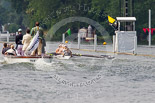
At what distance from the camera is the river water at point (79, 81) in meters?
19.8

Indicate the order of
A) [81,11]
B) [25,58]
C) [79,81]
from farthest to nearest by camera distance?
1. [81,11]
2. [25,58]
3. [79,81]

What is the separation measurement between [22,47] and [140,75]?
926 cm

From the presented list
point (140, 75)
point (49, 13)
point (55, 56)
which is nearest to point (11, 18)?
point (49, 13)

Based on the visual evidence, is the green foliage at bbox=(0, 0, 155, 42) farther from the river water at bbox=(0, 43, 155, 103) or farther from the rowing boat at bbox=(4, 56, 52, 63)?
the rowing boat at bbox=(4, 56, 52, 63)

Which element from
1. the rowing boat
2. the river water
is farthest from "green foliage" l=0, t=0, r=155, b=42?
the rowing boat

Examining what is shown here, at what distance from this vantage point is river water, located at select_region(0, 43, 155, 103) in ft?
65.1

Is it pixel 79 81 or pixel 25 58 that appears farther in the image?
pixel 25 58

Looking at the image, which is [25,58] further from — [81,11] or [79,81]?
[81,11]

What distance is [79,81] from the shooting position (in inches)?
955

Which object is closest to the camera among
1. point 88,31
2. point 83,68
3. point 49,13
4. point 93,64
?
point 83,68

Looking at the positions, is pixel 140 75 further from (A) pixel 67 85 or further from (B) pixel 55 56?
(B) pixel 55 56

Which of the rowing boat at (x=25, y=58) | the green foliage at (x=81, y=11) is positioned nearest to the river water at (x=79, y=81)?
the rowing boat at (x=25, y=58)

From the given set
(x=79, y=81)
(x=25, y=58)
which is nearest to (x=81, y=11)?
(x=25, y=58)

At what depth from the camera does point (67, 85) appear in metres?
Result: 22.9
